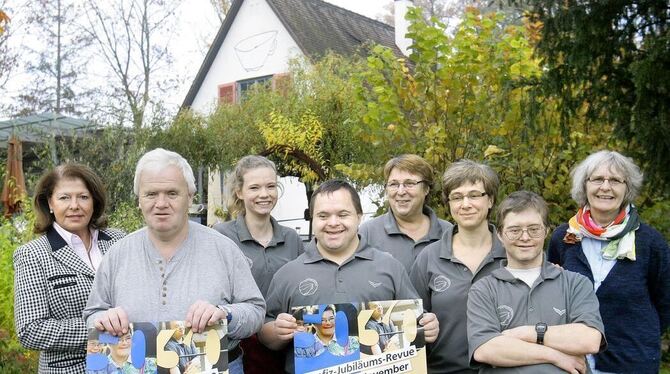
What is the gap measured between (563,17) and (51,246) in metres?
4.68

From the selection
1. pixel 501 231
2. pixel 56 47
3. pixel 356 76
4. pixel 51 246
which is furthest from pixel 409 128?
pixel 56 47

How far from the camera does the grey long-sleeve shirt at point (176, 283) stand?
332cm

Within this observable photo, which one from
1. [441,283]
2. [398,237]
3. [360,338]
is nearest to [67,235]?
[360,338]

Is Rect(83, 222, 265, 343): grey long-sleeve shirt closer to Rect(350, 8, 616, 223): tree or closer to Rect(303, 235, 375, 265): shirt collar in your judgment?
Rect(303, 235, 375, 265): shirt collar

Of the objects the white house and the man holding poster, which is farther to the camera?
the white house

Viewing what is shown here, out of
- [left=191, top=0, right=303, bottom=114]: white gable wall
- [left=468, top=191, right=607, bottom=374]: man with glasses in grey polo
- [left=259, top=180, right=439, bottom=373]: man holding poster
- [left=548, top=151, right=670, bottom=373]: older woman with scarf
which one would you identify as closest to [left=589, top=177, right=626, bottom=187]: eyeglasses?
[left=548, top=151, right=670, bottom=373]: older woman with scarf

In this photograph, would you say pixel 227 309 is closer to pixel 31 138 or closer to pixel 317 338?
pixel 317 338

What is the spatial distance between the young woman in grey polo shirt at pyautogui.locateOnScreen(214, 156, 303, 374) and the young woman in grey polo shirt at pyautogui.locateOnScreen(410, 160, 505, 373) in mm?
985

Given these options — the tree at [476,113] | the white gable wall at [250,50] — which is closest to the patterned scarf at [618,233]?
the tree at [476,113]

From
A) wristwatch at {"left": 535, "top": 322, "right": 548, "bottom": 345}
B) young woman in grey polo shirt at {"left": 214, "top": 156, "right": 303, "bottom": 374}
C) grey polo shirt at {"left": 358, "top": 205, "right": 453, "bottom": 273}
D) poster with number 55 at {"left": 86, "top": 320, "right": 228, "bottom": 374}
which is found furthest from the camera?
young woman in grey polo shirt at {"left": 214, "top": 156, "right": 303, "bottom": 374}

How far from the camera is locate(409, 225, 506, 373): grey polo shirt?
149 inches

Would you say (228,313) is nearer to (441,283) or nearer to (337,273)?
(337,273)

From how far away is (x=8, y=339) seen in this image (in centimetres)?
630

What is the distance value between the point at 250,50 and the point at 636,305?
20708mm
